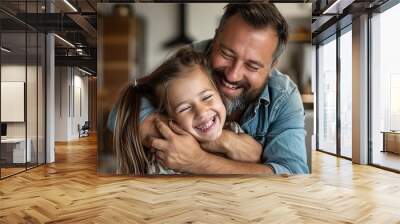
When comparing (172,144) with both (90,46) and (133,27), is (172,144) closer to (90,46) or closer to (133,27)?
(133,27)

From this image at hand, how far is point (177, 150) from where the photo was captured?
19.5 ft

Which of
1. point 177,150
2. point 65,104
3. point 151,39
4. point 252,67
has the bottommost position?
point 177,150

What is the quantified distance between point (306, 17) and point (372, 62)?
2502 mm

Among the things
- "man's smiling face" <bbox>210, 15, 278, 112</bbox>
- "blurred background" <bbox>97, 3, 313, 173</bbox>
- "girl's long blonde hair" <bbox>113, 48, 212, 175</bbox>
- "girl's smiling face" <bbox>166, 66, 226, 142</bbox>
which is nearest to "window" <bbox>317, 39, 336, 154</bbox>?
"blurred background" <bbox>97, 3, 313, 173</bbox>

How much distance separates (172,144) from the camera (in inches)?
232

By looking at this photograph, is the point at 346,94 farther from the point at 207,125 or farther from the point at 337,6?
the point at 207,125

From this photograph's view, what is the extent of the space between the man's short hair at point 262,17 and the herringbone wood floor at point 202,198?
198 centimetres

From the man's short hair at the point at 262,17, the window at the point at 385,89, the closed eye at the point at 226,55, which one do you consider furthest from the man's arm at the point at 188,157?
the window at the point at 385,89

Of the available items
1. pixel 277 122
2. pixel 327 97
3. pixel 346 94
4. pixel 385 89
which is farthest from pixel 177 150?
pixel 327 97

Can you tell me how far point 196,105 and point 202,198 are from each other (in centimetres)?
143

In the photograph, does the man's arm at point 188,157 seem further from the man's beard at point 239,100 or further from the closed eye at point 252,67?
the closed eye at point 252,67

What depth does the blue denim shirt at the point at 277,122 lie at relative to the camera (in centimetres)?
592

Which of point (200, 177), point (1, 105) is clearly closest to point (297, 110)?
point (200, 177)

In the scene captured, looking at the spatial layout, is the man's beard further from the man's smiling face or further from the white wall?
the white wall
